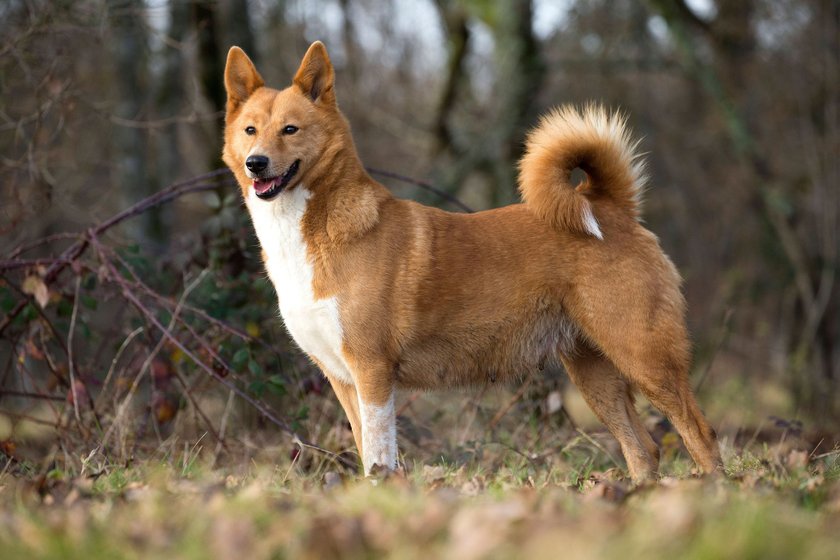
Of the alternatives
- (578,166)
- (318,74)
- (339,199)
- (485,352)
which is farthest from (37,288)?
(578,166)

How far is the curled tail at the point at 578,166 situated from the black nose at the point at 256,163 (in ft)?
4.24

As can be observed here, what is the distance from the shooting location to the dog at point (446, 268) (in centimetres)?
401

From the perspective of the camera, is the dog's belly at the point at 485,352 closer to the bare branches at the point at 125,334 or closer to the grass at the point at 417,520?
the bare branches at the point at 125,334

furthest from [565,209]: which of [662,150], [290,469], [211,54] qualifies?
[662,150]

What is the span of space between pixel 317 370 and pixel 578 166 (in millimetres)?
2010

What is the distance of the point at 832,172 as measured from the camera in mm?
9883

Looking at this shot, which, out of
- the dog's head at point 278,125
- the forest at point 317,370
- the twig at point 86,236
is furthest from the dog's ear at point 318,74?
the forest at point 317,370

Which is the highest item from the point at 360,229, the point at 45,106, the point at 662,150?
the point at 45,106

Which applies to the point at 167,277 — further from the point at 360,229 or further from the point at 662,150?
the point at 662,150

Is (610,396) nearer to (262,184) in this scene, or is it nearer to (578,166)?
(578,166)

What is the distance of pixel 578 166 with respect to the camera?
443 cm

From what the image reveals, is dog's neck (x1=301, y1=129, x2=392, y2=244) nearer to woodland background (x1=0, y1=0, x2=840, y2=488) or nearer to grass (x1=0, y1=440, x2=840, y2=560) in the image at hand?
woodland background (x1=0, y1=0, x2=840, y2=488)

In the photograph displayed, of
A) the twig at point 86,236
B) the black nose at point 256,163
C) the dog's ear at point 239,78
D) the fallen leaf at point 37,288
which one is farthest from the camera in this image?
the twig at point 86,236

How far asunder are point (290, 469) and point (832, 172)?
27.0 ft
